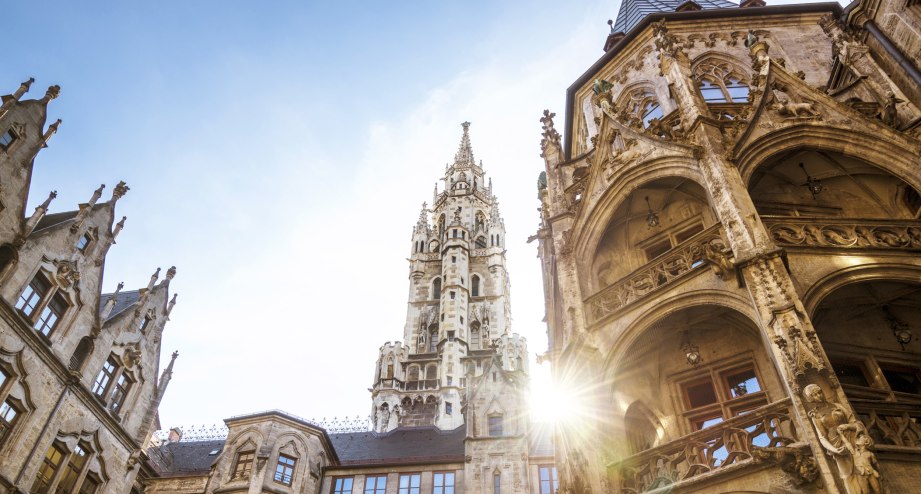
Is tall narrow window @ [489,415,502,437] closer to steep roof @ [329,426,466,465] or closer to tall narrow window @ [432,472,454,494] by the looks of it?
steep roof @ [329,426,466,465]

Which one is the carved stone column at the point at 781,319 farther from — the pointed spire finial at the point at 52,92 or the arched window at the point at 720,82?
the pointed spire finial at the point at 52,92

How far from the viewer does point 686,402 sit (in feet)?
42.4

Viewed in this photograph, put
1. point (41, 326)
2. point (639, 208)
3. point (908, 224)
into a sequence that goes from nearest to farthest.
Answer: point (908, 224), point (639, 208), point (41, 326)

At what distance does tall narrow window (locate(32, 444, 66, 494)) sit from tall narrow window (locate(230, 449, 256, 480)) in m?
7.69

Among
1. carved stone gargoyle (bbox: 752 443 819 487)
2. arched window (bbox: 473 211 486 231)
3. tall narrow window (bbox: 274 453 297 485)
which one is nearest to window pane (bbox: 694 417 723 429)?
carved stone gargoyle (bbox: 752 443 819 487)

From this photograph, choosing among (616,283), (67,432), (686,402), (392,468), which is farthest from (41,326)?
(686,402)

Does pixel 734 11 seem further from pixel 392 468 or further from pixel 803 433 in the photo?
pixel 392 468

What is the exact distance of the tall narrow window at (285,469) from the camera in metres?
26.6

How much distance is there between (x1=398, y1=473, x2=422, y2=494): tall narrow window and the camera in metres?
27.1

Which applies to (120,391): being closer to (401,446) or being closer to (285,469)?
(285,469)

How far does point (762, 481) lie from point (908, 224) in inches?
222

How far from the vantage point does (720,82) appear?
18219 millimetres

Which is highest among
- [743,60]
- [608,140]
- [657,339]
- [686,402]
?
[743,60]

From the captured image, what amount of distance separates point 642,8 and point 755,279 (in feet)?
59.0
